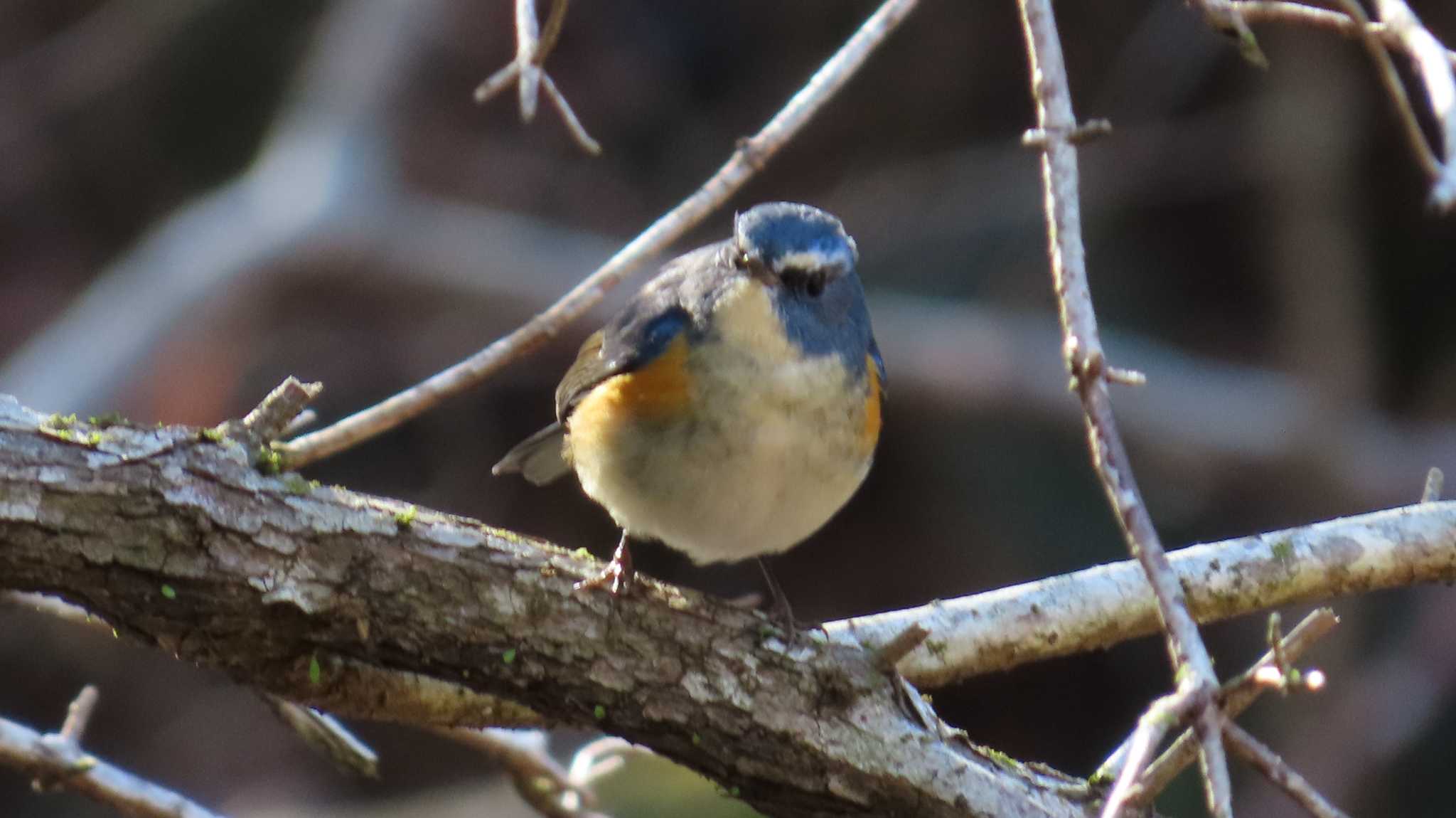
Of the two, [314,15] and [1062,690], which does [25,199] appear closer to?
[314,15]

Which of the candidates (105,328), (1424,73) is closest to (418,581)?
(1424,73)

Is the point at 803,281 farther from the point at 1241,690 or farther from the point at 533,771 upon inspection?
the point at 1241,690

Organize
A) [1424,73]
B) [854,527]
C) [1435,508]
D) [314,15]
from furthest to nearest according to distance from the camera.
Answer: [314,15] → [854,527] → [1435,508] → [1424,73]

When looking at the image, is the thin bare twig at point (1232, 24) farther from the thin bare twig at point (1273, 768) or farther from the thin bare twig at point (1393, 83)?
the thin bare twig at point (1273, 768)

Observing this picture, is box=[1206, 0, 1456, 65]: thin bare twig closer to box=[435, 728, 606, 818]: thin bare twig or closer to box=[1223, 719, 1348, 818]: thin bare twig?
box=[1223, 719, 1348, 818]: thin bare twig

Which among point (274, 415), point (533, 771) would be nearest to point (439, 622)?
point (274, 415)

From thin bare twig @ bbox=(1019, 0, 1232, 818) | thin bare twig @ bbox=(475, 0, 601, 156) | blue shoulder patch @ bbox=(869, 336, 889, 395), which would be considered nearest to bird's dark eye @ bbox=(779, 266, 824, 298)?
blue shoulder patch @ bbox=(869, 336, 889, 395)
